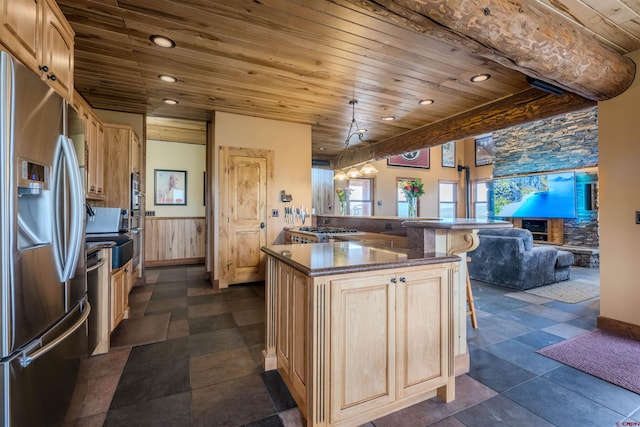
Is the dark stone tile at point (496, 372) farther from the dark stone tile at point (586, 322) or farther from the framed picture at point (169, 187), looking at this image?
the framed picture at point (169, 187)

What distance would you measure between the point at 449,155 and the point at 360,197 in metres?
3.77

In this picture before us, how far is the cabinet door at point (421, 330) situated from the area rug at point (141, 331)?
222 cm

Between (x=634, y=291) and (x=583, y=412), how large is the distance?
5.75 ft

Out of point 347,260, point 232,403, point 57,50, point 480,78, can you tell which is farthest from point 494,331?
point 57,50

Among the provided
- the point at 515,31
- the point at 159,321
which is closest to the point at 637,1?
the point at 515,31

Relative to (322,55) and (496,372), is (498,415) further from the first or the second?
(322,55)

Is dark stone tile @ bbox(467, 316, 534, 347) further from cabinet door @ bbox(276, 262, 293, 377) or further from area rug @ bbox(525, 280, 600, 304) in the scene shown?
cabinet door @ bbox(276, 262, 293, 377)

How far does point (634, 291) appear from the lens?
2689mm

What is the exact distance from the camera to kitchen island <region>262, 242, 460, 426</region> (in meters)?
1.45

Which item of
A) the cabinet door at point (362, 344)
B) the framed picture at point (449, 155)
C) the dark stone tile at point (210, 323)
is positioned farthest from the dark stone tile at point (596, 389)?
the framed picture at point (449, 155)

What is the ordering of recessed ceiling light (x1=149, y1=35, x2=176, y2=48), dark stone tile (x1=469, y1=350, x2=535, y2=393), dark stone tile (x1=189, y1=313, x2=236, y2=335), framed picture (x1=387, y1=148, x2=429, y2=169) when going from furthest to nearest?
framed picture (x1=387, y1=148, x2=429, y2=169) → dark stone tile (x1=189, y1=313, x2=236, y2=335) → recessed ceiling light (x1=149, y1=35, x2=176, y2=48) → dark stone tile (x1=469, y1=350, x2=535, y2=393)

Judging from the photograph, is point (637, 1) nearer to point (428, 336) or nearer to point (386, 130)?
point (428, 336)

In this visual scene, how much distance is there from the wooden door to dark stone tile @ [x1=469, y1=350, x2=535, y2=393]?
10.4 feet

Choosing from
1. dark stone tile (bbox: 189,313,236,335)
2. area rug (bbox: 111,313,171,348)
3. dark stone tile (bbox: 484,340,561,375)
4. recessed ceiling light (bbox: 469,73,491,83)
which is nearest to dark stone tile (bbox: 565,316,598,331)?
dark stone tile (bbox: 484,340,561,375)
